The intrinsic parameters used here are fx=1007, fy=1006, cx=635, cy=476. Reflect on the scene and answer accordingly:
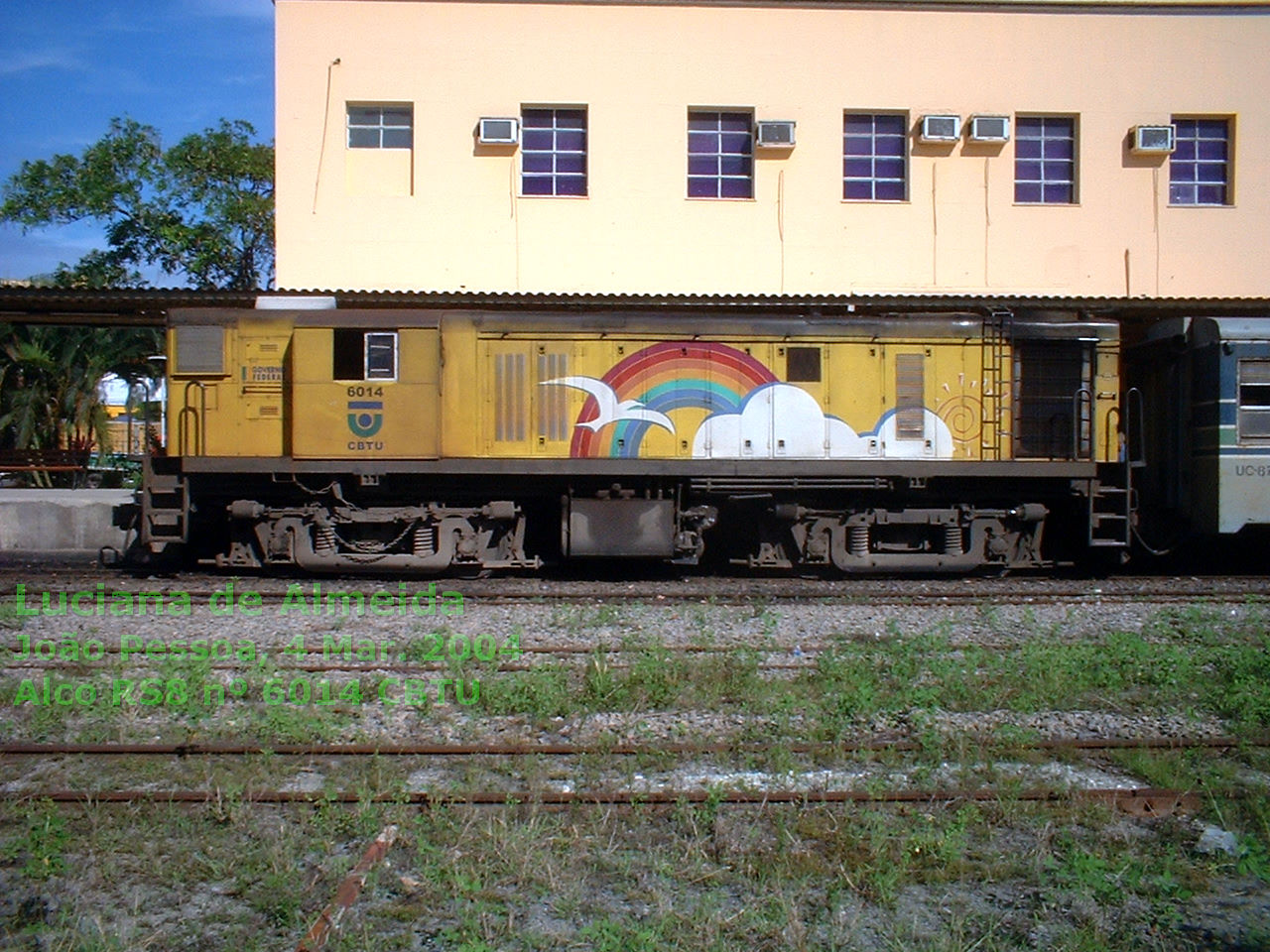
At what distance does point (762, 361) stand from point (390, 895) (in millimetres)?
9325

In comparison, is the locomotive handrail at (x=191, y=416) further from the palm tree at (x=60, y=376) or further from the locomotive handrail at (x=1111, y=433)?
the palm tree at (x=60, y=376)

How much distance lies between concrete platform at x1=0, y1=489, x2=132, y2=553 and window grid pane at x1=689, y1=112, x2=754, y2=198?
11484 mm

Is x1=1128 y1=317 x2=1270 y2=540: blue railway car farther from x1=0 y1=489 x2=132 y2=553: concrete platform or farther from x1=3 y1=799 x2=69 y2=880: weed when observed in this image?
x1=0 y1=489 x2=132 y2=553: concrete platform

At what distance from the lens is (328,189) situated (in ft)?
57.5

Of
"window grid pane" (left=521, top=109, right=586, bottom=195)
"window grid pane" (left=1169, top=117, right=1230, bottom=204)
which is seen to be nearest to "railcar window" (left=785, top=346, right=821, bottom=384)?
"window grid pane" (left=521, top=109, right=586, bottom=195)

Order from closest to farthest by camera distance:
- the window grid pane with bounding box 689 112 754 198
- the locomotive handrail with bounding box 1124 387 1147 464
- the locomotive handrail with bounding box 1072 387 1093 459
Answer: the locomotive handrail with bounding box 1072 387 1093 459
the locomotive handrail with bounding box 1124 387 1147 464
the window grid pane with bounding box 689 112 754 198

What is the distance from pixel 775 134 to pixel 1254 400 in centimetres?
881

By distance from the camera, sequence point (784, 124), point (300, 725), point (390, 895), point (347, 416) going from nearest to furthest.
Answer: point (390, 895), point (300, 725), point (347, 416), point (784, 124)

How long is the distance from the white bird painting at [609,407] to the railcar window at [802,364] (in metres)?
1.65

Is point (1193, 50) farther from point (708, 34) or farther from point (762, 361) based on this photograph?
point (762, 361)

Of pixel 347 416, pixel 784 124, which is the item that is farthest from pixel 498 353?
pixel 784 124

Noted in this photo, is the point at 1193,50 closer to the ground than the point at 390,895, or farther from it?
farther from it

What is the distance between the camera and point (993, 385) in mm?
12805

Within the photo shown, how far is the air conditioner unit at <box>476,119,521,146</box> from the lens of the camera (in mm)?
17219
